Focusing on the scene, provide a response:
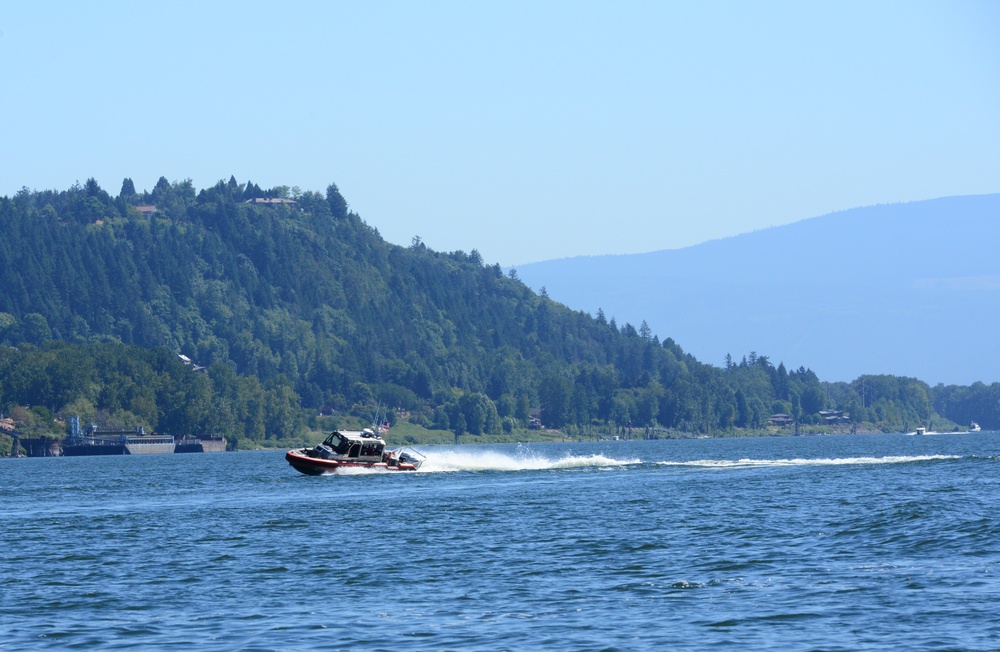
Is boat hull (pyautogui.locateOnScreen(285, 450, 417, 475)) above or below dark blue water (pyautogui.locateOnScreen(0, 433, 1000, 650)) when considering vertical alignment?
above

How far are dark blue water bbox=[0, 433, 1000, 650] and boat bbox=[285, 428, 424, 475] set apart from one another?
24822 mm

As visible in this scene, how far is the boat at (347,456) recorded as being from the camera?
120 m

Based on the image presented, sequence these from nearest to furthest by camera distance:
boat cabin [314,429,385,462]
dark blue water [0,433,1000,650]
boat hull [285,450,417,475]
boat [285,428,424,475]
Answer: dark blue water [0,433,1000,650]
boat hull [285,450,417,475]
boat [285,428,424,475]
boat cabin [314,429,385,462]

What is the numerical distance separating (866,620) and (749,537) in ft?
65.5

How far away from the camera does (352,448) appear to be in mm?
121688

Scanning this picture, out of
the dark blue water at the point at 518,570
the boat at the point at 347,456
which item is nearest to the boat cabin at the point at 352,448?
the boat at the point at 347,456

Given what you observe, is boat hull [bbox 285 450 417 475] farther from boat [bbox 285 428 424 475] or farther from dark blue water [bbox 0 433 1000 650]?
dark blue water [bbox 0 433 1000 650]

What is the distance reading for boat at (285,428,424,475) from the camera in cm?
11969

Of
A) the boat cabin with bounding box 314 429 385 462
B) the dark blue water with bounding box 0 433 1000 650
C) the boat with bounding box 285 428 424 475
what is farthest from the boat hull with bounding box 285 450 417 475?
the dark blue water with bounding box 0 433 1000 650

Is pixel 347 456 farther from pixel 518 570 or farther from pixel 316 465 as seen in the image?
pixel 518 570

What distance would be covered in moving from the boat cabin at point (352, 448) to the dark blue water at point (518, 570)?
86.6ft

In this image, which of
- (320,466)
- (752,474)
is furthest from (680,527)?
(320,466)

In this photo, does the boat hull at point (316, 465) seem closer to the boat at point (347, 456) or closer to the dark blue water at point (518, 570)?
the boat at point (347, 456)

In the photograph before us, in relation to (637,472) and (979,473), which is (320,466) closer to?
(637,472)
